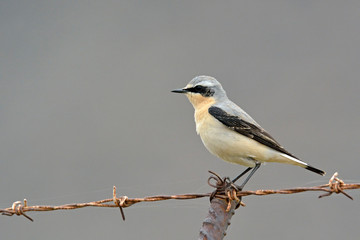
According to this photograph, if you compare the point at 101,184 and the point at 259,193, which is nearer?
the point at 259,193

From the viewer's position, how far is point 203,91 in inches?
202

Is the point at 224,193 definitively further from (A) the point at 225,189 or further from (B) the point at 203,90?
(B) the point at 203,90

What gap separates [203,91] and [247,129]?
30.6 inches

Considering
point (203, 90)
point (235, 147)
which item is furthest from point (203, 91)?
point (235, 147)

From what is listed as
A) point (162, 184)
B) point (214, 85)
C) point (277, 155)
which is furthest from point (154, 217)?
point (277, 155)

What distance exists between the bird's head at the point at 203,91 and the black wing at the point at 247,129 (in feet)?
1.47

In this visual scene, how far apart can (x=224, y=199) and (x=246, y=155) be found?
1138 mm

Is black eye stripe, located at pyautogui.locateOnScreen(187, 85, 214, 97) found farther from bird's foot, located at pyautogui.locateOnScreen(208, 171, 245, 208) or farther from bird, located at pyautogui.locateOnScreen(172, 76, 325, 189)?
bird's foot, located at pyautogui.locateOnScreen(208, 171, 245, 208)

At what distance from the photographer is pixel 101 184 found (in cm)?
784

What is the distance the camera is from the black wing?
14.5 ft

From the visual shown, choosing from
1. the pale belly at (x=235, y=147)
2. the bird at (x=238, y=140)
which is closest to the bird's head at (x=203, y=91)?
the bird at (x=238, y=140)

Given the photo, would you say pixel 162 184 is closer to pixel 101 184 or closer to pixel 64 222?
pixel 101 184

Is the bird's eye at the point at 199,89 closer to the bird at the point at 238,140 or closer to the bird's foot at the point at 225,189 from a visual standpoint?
the bird at the point at 238,140

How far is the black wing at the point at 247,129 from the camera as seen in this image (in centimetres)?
443
